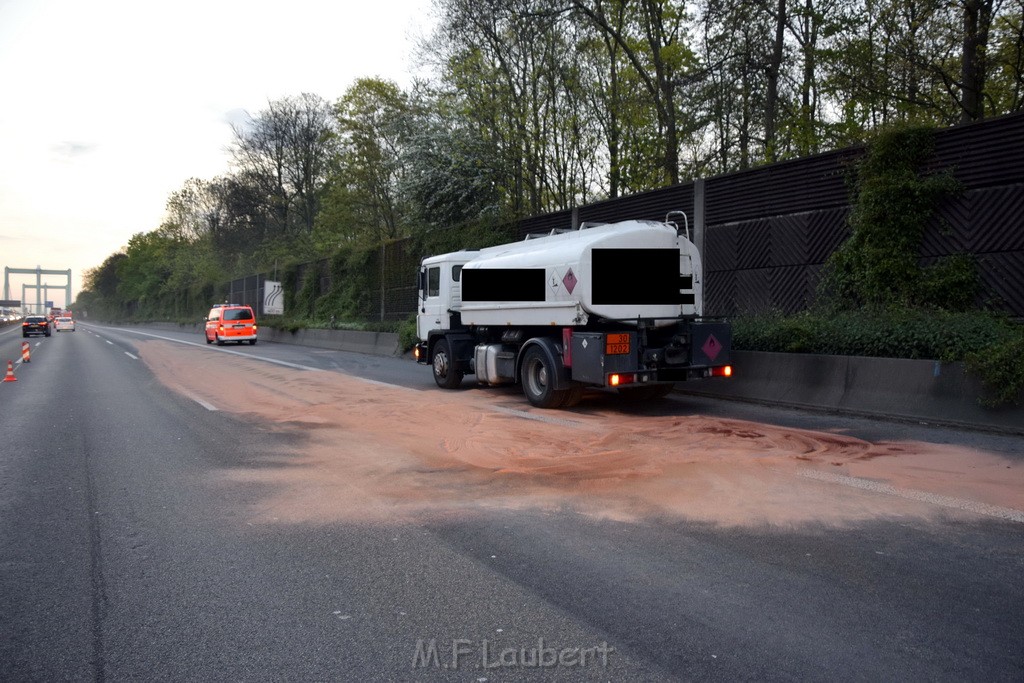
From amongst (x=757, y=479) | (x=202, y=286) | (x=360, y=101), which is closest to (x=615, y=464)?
(x=757, y=479)

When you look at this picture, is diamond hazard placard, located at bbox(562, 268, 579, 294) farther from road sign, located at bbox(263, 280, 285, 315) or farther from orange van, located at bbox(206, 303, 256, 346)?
road sign, located at bbox(263, 280, 285, 315)

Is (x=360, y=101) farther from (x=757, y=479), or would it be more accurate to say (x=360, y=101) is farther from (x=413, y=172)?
(x=757, y=479)

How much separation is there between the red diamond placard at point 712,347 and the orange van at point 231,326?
32.7 m

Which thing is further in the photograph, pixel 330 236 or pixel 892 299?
pixel 330 236

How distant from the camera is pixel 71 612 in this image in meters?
4.23

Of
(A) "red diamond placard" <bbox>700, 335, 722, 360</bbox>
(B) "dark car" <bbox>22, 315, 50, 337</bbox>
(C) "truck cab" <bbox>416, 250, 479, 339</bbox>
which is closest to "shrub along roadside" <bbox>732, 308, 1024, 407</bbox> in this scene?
(A) "red diamond placard" <bbox>700, 335, 722, 360</bbox>

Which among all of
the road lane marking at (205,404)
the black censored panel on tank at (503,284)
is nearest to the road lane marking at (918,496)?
the black censored panel on tank at (503,284)

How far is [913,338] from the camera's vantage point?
35.9 ft

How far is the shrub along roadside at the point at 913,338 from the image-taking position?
9.57 m

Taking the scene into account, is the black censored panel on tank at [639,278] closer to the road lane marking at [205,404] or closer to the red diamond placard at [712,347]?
the red diamond placard at [712,347]

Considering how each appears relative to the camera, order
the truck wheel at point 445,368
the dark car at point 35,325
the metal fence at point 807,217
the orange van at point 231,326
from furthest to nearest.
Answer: the dark car at point 35,325 → the orange van at point 231,326 → the truck wheel at point 445,368 → the metal fence at point 807,217

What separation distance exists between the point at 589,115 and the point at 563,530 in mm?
27026

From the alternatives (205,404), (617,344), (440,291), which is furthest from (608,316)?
(205,404)

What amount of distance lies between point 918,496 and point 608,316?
596cm
